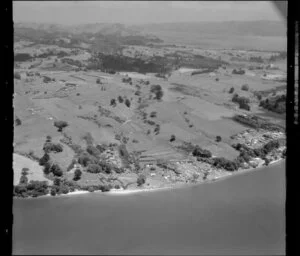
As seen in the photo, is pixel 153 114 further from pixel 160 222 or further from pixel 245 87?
pixel 160 222

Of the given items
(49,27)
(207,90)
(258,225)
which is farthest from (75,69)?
(258,225)

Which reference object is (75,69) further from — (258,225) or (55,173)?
(258,225)

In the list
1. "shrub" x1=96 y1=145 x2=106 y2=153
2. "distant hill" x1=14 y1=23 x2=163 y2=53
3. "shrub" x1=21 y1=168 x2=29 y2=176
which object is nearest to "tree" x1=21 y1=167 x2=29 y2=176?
"shrub" x1=21 y1=168 x2=29 y2=176

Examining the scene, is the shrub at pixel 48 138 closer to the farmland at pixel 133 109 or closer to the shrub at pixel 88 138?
the farmland at pixel 133 109

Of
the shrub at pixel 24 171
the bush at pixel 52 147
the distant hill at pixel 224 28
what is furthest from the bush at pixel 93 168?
the distant hill at pixel 224 28

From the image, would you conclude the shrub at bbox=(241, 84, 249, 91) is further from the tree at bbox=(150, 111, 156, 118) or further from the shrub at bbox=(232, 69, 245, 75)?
the tree at bbox=(150, 111, 156, 118)

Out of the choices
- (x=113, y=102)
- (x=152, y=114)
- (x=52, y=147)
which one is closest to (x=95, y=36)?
(x=113, y=102)
